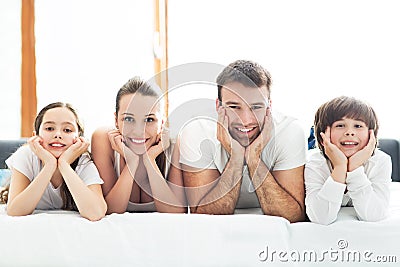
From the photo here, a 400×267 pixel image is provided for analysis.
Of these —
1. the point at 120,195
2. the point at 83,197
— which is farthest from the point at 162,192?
the point at 83,197

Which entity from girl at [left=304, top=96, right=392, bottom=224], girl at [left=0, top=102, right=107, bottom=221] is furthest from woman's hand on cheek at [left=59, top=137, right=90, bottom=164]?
girl at [left=304, top=96, right=392, bottom=224]

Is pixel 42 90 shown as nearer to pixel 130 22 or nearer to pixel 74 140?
pixel 130 22

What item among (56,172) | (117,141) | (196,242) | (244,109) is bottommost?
(196,242)

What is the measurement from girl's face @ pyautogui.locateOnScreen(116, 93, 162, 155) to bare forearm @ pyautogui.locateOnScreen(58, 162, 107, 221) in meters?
0.19

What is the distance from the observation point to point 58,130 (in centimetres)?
161

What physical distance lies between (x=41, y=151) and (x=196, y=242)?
56 cm

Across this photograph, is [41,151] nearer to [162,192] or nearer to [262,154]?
[162,192]

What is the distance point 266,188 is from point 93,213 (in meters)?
0.48

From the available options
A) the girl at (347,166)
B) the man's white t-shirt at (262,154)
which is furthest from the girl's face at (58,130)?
the girl at (347,166)

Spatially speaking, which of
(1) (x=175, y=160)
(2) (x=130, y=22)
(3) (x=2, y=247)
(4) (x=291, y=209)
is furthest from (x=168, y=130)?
(2) (x=130, y=22)

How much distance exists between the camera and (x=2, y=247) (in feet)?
4.35

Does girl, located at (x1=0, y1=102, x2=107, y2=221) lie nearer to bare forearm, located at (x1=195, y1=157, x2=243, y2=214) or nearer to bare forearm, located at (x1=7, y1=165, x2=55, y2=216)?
bare forearm, located at (x1=7, y1=165, x2=55, y2=216)

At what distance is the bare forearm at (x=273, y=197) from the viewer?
1.49 metres

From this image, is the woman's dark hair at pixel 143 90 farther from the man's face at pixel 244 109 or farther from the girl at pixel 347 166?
the girl at pixel 347 166
